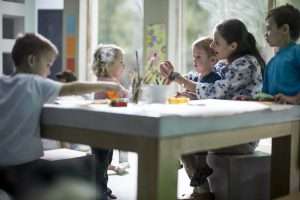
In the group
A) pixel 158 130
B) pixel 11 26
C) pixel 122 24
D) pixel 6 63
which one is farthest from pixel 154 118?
pixel 11 26

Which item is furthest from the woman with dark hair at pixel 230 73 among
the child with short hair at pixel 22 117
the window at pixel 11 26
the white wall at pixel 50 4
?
the white wall at pixel 50 4

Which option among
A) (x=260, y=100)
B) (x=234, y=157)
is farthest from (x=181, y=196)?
(x=260, y=100)

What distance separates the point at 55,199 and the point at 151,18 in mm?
2877

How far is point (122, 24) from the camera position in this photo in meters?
4.85

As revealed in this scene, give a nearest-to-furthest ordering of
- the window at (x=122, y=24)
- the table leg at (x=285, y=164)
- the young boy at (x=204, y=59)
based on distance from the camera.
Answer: the table leg at (x=285, y=164) < the young boy at (x=204, y=59) < the window at (x=122, y=24)

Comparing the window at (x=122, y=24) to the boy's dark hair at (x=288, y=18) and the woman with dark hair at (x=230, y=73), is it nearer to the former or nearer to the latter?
the woman with dark hair at (x=230, y=73)

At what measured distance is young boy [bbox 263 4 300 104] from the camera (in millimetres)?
2146

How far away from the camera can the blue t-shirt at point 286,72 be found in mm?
2141

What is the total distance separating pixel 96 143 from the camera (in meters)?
1.41

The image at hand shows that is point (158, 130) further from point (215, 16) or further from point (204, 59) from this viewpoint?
point (215, 16)

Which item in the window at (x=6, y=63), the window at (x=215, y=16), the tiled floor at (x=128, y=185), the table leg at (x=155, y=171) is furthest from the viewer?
the window at (x=6, y=63)

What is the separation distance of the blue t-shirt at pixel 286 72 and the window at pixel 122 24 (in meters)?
2.17

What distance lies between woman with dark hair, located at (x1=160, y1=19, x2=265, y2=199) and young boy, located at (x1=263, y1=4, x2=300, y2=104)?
90mm

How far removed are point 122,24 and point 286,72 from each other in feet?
9.56
